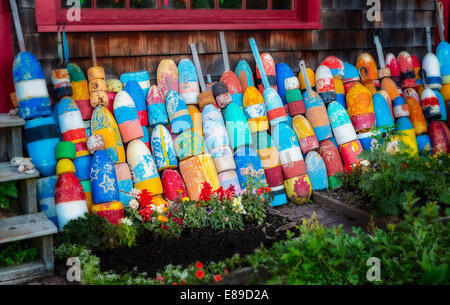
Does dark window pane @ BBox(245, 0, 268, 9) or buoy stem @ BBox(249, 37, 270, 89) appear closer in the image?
buoy stem @ BBox(249, 37, 270, 89)

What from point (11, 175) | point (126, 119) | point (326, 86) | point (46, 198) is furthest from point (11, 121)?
point (326, 86)

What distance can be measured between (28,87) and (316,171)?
109 inches

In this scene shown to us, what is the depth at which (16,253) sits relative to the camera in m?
3.28

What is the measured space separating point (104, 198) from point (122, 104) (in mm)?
920

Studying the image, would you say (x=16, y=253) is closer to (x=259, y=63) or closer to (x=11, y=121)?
(x=11, y=121)

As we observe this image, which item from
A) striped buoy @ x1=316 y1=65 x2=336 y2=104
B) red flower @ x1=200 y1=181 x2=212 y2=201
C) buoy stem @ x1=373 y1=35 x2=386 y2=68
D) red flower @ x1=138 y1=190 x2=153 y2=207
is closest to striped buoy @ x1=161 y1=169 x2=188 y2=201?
red flower @ x1=200 y1=181 x2=212 y2=201

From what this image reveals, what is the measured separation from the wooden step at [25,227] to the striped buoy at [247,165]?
1.77 metres

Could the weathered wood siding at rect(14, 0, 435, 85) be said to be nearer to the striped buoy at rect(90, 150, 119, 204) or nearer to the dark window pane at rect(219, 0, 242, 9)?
the dark window pane at rect(219, 0, 242, 9)

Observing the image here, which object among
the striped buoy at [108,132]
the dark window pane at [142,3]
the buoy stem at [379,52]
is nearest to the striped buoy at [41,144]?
the striped buoy at [108,132]

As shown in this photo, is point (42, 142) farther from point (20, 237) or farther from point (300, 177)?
point (300, 177)

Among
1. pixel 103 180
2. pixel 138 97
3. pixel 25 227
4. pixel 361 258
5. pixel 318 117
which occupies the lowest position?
pixel 361 258

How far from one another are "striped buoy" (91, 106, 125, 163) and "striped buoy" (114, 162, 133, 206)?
0.07 metres

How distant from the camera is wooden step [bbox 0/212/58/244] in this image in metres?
3.04

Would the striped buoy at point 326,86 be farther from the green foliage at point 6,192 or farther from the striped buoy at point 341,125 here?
the green foliage at point 6,192
